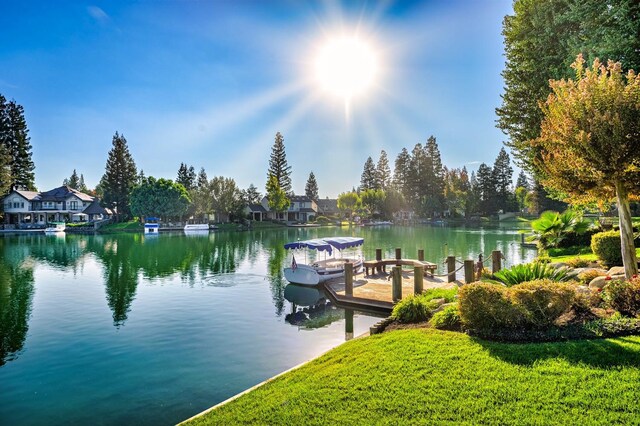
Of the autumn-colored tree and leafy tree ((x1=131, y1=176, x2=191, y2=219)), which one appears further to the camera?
leafy tree ((x1=131, y1=176, x2=191, y2=219))

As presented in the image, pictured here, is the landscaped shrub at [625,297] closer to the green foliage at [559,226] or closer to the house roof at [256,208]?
the green foliage at [559,226]

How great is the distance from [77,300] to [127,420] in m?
14.7

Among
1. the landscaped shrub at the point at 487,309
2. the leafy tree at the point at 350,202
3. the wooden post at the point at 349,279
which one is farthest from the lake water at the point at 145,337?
Answer: the leafy tree at the point at 350,202

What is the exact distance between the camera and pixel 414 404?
19.0ft

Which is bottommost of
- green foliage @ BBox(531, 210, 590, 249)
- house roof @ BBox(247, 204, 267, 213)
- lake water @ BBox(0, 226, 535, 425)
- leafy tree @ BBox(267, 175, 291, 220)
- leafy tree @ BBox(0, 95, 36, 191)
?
lake water @ BBox(0, 226, 535, 425)

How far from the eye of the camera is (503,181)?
106250 millimetres

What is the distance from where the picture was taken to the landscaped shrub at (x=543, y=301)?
8281 mm

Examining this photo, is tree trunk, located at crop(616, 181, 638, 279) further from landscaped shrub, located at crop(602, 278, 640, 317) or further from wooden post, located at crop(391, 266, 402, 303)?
wooden post, located at crop(391, 266, 402, 303)

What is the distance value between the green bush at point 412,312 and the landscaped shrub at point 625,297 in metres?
4.35

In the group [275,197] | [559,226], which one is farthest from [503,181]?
[559,226]

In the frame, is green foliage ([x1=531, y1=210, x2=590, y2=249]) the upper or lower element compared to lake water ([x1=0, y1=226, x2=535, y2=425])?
upper

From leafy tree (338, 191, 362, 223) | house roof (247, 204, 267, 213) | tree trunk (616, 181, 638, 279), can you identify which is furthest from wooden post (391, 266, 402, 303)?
leafy tree (338, 191, 362, 223)

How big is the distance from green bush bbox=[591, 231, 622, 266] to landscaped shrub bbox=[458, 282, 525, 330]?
11.2m

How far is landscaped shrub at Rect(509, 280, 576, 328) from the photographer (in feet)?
27.2
